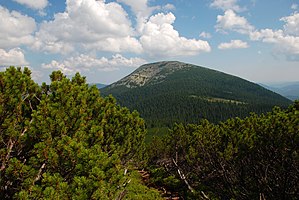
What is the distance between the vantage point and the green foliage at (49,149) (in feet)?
19.1

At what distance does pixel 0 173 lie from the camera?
7.48 metres

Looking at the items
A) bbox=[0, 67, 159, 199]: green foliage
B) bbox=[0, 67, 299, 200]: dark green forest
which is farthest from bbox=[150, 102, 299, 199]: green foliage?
bbox=[0, 67, 159, 199]: green foliage

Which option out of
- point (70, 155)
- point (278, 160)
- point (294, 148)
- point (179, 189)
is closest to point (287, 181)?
point (278, 160)

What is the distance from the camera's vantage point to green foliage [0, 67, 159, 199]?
5816mm

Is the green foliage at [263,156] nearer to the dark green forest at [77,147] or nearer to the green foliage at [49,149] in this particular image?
the dark green forest at [77,147]

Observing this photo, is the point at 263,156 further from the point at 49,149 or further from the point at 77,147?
the point at 49,149

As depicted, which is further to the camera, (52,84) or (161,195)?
(161,195)

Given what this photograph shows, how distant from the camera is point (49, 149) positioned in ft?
23.5

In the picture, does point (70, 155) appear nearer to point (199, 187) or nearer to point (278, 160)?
point (278, 160)

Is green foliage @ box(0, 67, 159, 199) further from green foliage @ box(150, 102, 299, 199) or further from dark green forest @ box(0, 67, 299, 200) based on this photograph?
green foliage @ box(150, 102, 299, 199)

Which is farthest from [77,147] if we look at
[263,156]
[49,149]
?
[263,156]

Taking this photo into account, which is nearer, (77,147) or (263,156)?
(77,147)

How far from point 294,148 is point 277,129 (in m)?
1.07

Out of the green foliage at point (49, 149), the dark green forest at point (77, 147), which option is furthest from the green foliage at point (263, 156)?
the green foliage at point (49, 149)
